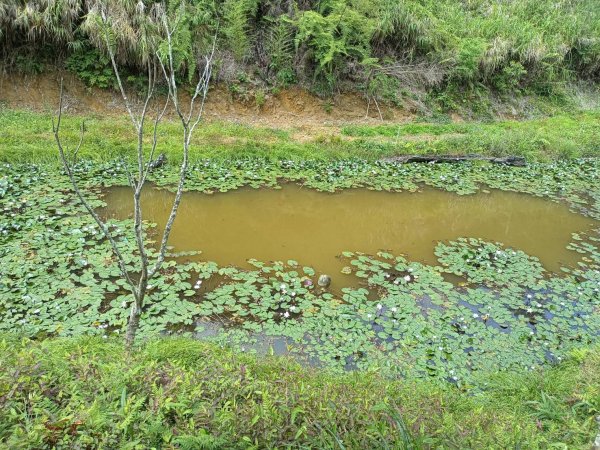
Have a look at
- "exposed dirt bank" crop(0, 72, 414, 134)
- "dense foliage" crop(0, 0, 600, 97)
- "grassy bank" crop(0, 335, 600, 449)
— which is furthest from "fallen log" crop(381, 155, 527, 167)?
"grassy bank" crop(0, 335, 600, 449)

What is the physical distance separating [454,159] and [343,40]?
5.08m

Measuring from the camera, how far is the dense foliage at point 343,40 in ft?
34.2

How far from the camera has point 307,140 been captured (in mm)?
10898

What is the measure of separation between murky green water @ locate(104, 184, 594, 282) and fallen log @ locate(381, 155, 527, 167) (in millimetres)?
1843

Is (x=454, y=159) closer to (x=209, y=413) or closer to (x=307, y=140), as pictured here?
(x=307, y=140)

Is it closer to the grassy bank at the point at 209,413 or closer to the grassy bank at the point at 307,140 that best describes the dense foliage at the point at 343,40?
the grassy bank at the point at 307,140

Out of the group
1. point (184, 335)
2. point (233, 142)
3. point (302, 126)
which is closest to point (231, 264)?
point (184, 335)

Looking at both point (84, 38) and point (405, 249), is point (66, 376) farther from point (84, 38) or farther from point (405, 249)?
point (84, 38)

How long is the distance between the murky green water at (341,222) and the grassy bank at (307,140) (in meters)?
2.03

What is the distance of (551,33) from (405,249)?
56.1ft

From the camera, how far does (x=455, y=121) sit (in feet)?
46.8

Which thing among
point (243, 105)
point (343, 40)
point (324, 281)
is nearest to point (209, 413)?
point (324, 281)

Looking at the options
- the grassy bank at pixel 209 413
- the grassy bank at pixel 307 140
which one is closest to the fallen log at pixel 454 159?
the grassy bank at pixel 307 140

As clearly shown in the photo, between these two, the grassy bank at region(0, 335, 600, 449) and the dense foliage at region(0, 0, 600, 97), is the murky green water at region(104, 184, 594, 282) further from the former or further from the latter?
the dense foliage at region(0, 0, 600, 97)
